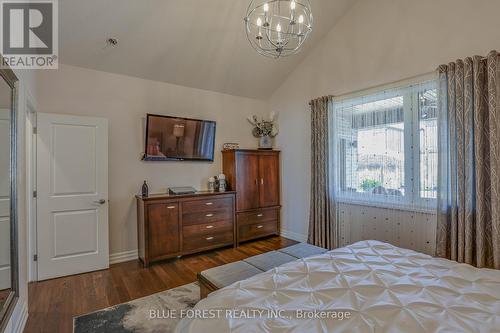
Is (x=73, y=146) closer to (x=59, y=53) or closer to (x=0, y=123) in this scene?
(x=59, y=53)

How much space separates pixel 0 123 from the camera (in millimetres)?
1668

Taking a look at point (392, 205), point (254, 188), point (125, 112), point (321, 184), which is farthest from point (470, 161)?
point (125, 112)

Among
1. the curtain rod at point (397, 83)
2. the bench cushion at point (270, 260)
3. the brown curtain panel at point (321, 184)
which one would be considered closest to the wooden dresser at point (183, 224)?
the brown curtain panel at point (321, 184)

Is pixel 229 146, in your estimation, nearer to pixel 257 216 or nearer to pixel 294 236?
pixel 257 216

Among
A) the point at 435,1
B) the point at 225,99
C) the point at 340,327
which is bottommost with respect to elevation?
the point at 340,327

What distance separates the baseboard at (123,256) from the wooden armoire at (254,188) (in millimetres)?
1544

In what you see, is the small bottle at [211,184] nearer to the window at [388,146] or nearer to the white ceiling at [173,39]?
the white ceiling at [173,39]

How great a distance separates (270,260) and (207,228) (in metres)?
1.78

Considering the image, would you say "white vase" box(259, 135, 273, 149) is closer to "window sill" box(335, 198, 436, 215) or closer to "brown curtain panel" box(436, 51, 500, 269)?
"window sill" box(335, 198, 436, 215)

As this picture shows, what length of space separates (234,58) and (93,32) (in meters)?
1.87

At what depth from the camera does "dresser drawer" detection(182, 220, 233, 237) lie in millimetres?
3629

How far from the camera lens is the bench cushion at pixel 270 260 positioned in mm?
2127

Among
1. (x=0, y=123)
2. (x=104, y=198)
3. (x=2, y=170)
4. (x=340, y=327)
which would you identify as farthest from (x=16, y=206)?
(x=340, y=327)

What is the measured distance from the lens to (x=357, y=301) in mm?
1257
